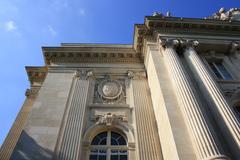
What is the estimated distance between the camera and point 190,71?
46.7ft

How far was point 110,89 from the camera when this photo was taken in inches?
664

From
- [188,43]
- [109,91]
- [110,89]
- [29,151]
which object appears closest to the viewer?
[29,151]

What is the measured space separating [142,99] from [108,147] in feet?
12.8

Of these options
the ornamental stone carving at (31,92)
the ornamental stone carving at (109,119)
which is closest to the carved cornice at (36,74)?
the ornamental stone carving at (31,92)

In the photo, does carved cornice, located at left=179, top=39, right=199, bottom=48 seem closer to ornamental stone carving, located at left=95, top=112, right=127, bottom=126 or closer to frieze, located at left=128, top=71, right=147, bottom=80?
frieze, located at left=128, top=71, right=147, bottom=80

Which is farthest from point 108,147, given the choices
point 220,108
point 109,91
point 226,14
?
point 226,14

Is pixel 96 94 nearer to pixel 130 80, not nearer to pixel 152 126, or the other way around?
pixel 130 80

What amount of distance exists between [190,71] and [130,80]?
15.4ft

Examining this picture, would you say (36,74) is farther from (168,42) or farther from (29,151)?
(168,42)

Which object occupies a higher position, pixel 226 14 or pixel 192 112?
pixel 226 14

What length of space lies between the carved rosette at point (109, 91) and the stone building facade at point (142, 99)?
0.07 meters

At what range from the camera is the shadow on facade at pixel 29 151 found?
11.7m

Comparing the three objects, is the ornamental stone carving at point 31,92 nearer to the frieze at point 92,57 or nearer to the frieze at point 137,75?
the frieze at point 92,57

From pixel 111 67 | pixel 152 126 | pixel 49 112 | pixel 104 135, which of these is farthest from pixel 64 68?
pixel 152 126
